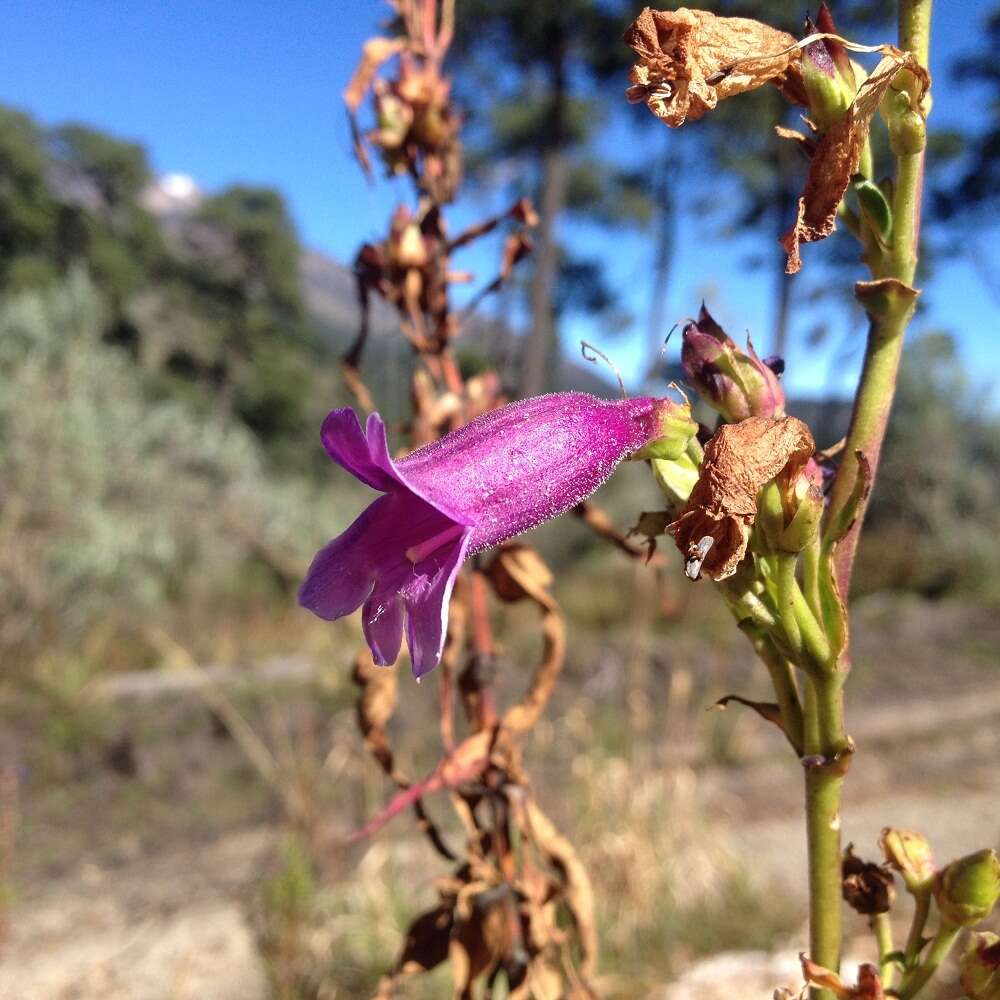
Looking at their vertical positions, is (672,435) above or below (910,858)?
above

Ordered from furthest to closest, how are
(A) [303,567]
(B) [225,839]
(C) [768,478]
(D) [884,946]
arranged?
(A) [303,567], (B) [225,839], (D) [884,946], (C) [768,478]

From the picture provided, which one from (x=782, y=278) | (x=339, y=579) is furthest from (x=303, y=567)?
(x=782, y=278)

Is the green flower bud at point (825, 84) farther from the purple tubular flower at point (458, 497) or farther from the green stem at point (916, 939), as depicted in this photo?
the green stem at point (916, 939)

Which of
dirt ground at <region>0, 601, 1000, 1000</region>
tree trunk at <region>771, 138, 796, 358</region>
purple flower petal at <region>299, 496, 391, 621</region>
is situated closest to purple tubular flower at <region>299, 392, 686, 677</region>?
purple flower petal at <region>299, 496, 391, 621</region>

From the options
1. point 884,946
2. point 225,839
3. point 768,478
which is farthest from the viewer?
point 225,839

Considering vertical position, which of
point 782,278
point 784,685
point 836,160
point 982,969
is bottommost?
point 982,969

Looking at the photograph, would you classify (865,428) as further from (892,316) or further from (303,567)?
(303,567)

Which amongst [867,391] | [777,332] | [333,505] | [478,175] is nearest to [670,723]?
[867,391]
